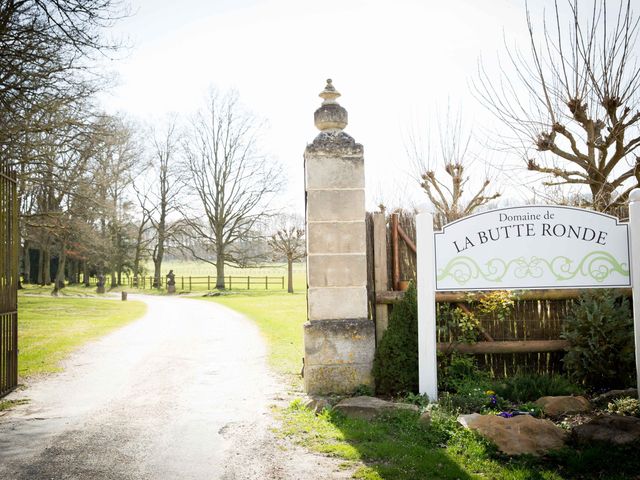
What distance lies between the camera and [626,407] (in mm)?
5699

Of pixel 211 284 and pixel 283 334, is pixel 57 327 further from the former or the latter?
pixel 211 284

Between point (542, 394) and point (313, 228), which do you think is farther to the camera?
point (313, 228)

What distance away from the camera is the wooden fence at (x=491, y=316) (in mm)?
6973

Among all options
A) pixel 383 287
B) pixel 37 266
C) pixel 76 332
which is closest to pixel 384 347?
pixel 383 287

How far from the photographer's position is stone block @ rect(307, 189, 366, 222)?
6875 mm

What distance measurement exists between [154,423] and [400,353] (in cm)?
294

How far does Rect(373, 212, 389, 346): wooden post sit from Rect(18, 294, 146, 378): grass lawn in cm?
594

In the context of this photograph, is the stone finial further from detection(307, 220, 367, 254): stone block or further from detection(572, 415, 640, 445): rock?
detection(572, 415, 640, 445): rock

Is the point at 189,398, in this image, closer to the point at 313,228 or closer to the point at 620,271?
the point at 313,228

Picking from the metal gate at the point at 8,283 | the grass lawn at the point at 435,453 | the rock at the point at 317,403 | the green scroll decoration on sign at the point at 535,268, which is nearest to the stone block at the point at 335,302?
the rock at the point at 317,403

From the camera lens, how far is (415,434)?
5.14 metres

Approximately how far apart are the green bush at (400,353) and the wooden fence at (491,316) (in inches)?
13.3

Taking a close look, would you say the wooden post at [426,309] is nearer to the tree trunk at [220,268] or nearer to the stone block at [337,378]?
the stone block at [337,378]

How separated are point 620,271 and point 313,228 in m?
3.68
